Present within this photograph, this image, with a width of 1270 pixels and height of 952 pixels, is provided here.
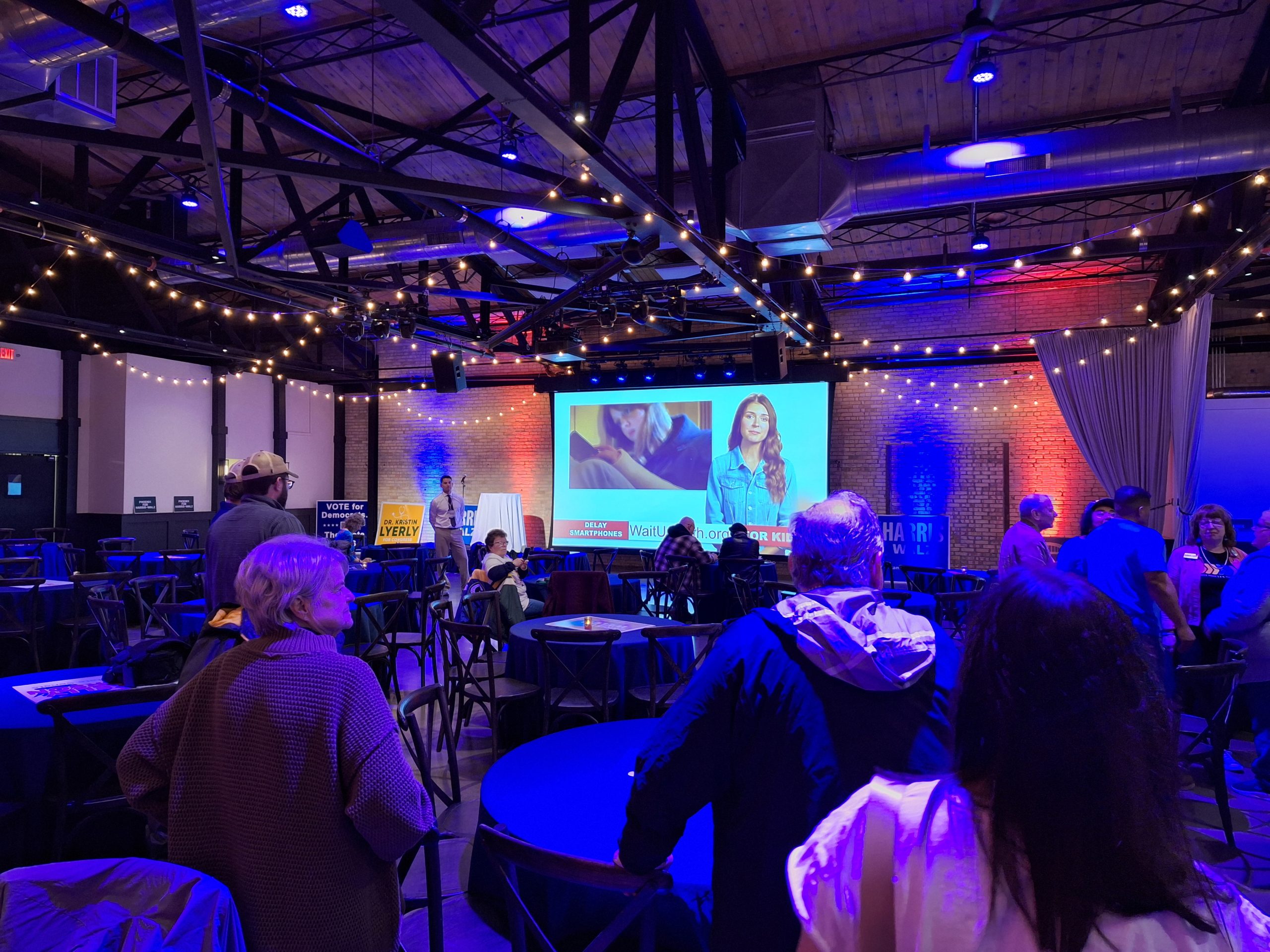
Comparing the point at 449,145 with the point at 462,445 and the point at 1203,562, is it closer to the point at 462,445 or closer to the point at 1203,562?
the point at 1203,562

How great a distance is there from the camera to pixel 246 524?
336cm

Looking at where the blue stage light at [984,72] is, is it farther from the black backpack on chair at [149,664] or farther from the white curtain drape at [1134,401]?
the white curtain drape at [1134,401]

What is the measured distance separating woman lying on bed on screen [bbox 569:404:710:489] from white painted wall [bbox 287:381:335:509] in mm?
5371

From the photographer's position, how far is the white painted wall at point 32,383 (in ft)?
36.0

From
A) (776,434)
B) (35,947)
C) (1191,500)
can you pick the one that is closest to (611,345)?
(776,434)

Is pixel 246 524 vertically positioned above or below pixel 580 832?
above

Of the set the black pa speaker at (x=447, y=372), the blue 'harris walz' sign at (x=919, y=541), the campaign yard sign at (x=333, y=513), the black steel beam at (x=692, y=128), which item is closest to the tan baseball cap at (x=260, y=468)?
the black steel beam at (x=692, y=128)

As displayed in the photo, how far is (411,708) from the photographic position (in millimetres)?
2504

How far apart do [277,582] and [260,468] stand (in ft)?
6.40

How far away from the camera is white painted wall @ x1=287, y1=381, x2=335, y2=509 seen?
14.7 m

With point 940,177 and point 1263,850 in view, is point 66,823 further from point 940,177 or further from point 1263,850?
point 940,177

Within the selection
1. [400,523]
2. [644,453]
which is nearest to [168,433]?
[400,523]

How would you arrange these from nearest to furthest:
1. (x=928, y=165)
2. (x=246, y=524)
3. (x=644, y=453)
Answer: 1. (x=246, y=524)
2. (x=928, y=165)
3. (x=644, y=453)

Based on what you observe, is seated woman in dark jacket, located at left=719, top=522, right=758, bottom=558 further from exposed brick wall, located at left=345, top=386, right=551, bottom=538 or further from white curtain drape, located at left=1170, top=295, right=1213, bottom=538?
exposed brick wall, located at left=345, top=386, right=551, bottom=538
